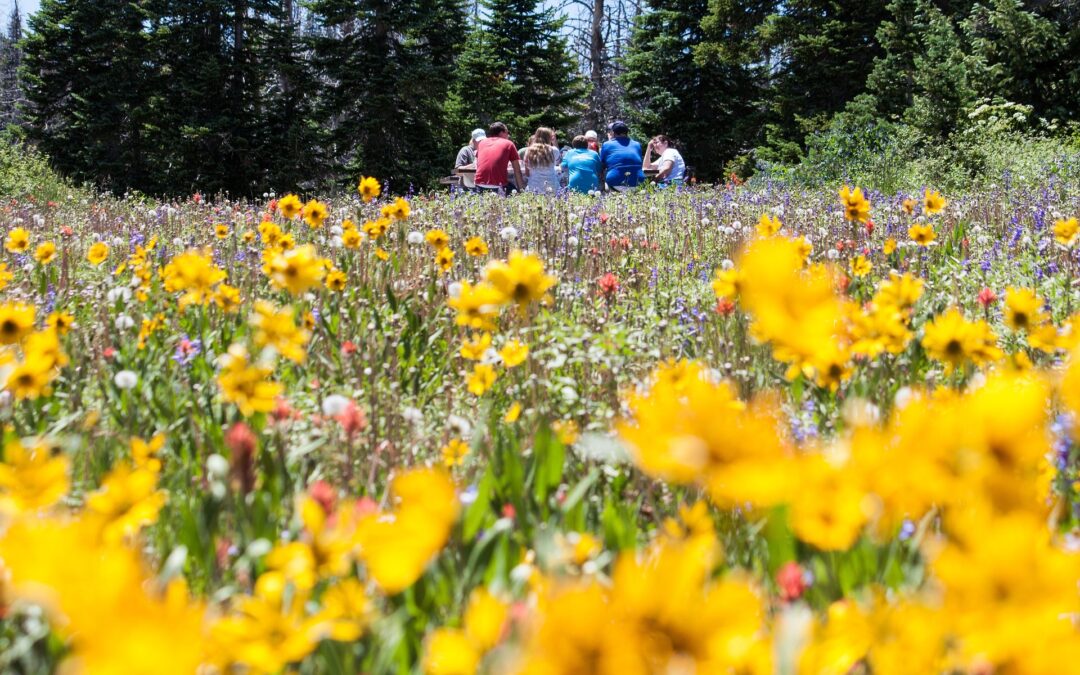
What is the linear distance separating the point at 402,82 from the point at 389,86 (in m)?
0.42

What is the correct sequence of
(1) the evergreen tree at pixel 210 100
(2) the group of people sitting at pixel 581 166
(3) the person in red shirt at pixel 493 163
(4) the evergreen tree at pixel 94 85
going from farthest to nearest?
(4) the evergreen tree at pixel 94 85, (1) the evergreen tree at pixel 210 100, (2) the group of people sitting at pixel 581 166, (3) the person in red shirt at pixel 493 163

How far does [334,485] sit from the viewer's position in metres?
1.70

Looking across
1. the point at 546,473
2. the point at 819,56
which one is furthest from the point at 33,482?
the point at 819,56

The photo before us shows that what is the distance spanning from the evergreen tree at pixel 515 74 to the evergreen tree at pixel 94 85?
8810 mm

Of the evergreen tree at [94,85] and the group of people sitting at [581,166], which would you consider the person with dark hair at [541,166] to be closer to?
the group of people sitting at [581,166]

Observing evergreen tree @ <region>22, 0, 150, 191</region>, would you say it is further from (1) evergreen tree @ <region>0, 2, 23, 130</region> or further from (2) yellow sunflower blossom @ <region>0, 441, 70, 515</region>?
(2) yellow sunflower blossom @ <region>0, 441, 70, 515</region>

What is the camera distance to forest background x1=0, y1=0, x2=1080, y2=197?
2022 cm

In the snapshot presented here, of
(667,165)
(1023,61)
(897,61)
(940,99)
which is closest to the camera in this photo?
(667,165)

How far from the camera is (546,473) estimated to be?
1596 millimetres

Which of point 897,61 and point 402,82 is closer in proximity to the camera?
point 897,61

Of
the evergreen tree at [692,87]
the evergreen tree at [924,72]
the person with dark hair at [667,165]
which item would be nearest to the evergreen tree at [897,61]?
the evergreen tree at [924,72]

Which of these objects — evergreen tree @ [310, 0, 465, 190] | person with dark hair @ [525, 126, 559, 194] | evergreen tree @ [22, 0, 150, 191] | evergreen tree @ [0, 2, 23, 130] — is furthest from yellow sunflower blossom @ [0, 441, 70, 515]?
evergreen tree @ [0, 2, 23, 130]

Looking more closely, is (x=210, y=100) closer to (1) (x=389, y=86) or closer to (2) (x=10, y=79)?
(1) (x=389, y=86)

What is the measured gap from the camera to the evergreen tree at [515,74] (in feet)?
74.2
